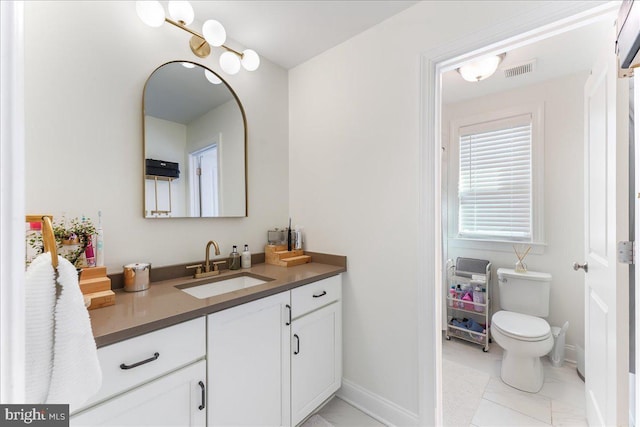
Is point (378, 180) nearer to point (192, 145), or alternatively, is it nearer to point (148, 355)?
point (192, 145)

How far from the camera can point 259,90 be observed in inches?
78.0

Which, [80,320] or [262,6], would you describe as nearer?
[80,320]

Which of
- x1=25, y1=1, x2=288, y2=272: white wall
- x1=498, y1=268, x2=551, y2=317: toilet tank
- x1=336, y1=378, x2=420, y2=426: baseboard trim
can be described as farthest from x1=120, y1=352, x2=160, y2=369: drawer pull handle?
x1=498, y1=268, x2=551, y2=317: toilet tank

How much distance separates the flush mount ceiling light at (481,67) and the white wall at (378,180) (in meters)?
0.63

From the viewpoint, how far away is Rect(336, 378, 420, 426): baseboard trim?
153 cm

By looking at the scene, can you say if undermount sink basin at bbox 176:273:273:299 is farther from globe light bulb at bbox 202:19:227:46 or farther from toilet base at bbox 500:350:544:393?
toilet base at bbox 500:350:544:393

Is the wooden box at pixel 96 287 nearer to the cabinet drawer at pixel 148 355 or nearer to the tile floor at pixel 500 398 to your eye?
the cabinet drawer at pixel 148 355

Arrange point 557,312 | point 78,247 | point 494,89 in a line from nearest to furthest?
1. point 78,247
2. point 557,312
3. point 494,89

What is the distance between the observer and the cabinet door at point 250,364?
1112mm

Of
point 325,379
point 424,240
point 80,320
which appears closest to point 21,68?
point 80,320

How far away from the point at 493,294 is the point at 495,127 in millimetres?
1626

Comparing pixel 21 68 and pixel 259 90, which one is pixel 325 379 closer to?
pixel 21 68

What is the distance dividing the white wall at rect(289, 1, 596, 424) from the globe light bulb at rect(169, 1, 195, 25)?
931 mm
